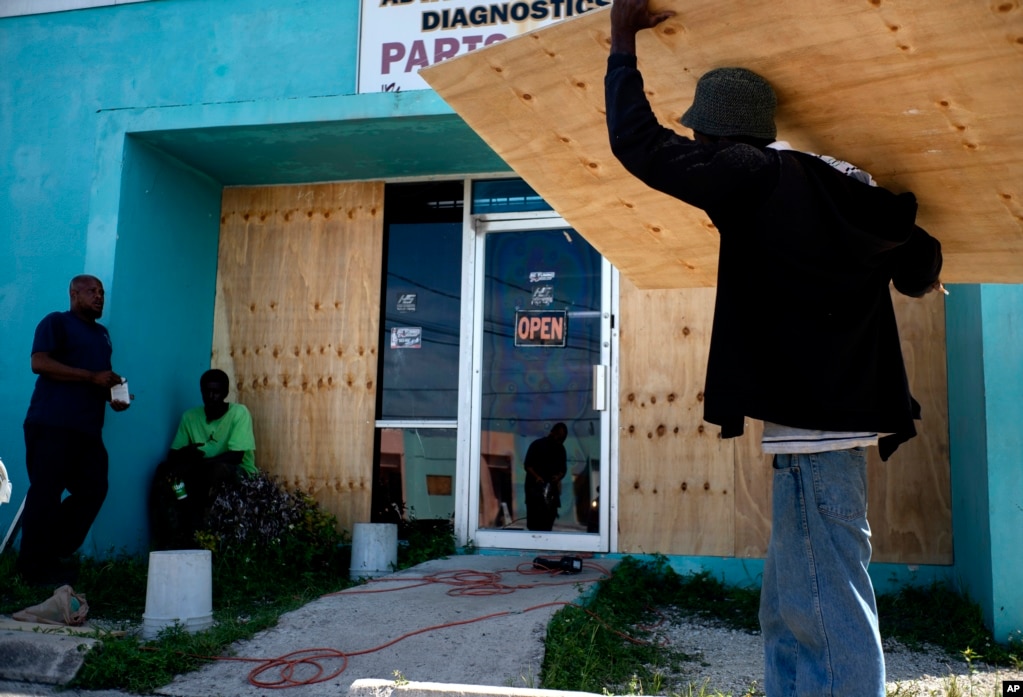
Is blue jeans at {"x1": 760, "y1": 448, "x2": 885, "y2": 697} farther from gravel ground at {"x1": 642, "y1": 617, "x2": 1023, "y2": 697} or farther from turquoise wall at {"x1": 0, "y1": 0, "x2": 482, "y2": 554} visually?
turquoise wall at {"x1": 0, "y1": 0, "x2": 482, "y2": 554}

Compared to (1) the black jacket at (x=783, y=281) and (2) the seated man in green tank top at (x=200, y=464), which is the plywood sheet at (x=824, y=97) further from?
(2) the seated man in green tank top at (x=200, y=464)

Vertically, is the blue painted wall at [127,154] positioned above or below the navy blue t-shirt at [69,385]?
above

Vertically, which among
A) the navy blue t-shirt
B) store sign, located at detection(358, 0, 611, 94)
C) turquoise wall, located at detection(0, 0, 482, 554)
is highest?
store sign, located at detection(358, 0, 611, 94)

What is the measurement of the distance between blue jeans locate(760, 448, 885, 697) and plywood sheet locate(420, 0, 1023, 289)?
978 millimetres

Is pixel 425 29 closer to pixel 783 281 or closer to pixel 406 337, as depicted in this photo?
pixel 406 337

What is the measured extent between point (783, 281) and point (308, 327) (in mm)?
6042

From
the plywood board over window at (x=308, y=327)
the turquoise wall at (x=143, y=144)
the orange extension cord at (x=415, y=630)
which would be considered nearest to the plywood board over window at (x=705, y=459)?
the orange extension cord at (x=415, y=630)

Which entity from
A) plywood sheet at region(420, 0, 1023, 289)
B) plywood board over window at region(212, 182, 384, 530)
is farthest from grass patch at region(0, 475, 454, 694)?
plywood sheet at region(420, 0, 1023, 289)

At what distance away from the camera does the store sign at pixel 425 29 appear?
6809 mm

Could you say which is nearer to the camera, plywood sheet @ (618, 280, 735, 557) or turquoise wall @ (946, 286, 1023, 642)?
turquoise wall @ (946, 286, 1023, 642)

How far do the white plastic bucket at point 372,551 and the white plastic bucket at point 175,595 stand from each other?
1.62 meters

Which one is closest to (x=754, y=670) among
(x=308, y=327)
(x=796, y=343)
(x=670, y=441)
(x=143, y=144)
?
(x=670, y=441)

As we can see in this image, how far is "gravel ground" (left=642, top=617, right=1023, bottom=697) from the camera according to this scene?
4.16 meters

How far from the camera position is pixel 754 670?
456 centimetres
